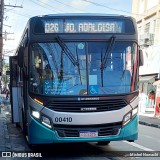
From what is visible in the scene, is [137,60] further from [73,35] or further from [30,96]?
[30,96]

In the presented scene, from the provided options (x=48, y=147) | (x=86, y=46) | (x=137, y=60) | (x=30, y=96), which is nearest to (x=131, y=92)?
(x=137, y=60)

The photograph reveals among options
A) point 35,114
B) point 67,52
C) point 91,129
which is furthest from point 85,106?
point 67,52

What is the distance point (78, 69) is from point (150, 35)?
23.7 m

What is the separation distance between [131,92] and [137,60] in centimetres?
84

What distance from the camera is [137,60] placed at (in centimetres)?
897

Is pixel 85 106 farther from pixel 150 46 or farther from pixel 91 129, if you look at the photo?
pixel 150 46

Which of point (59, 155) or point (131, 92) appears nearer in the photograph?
point (131, 92)

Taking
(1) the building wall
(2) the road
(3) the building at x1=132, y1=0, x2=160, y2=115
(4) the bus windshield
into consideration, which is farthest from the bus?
(1) the building wall

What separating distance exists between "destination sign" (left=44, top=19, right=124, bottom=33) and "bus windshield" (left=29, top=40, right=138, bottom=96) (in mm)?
336

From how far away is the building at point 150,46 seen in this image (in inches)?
1157

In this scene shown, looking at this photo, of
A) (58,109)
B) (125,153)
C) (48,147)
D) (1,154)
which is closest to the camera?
(58,109)

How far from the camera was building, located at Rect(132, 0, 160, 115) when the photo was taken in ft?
96.4

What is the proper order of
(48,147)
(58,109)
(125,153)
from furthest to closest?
(48,147) → (125,153) → (58,109)

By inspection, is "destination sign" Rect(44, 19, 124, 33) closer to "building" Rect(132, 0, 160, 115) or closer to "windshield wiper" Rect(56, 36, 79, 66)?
"windshield wiper" Rect(56, 36, 79, 66)
